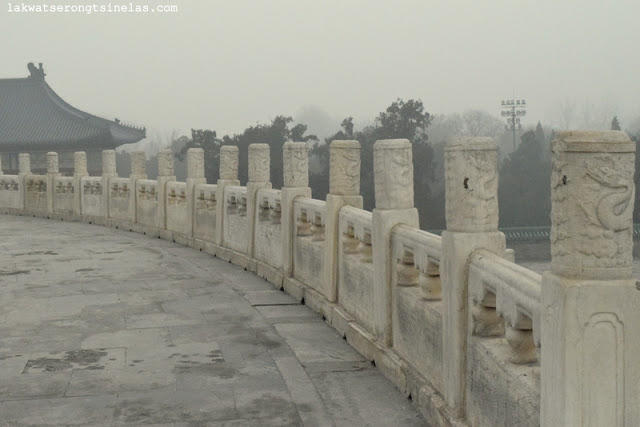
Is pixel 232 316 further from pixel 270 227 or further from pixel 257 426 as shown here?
pixel 257 426

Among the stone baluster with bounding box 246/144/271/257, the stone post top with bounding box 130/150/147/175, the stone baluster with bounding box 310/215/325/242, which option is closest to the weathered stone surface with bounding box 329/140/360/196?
the stone baluster with bounding box 310/215/325/242

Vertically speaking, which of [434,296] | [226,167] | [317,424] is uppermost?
[226,167]

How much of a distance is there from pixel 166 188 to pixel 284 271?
563 centimetres

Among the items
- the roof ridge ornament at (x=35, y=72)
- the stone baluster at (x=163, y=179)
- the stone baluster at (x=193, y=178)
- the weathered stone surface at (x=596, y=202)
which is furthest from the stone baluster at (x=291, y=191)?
the roof ridge ornament at (x=35, y=72)

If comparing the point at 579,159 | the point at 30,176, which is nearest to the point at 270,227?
the point at 579,159

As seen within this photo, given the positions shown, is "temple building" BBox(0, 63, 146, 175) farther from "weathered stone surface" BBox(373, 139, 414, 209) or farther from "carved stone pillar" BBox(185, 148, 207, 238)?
"weathered stone surface" BBox(373, 139, 414, 209)

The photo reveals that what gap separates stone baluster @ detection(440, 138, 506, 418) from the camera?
4.62 meters

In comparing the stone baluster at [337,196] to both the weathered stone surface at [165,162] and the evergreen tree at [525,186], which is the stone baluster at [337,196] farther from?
the evergreen tree at [525,186]

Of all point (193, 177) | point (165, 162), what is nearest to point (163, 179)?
point (165, 162)

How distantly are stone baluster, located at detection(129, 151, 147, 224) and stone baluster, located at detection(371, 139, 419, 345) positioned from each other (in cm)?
1026

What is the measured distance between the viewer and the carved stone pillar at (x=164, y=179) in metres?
14.7

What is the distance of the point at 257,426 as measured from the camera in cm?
520

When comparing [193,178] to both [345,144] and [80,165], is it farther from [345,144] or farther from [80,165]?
[80,165]

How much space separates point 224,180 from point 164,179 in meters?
2.86
